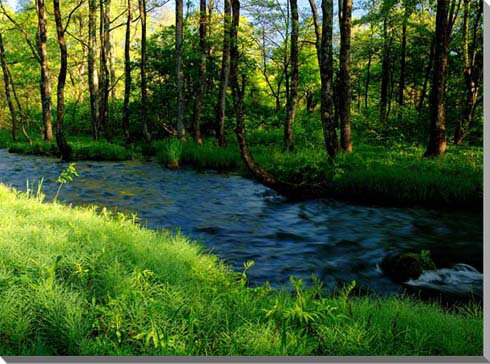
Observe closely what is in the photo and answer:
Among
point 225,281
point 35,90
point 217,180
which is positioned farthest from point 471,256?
point 35,90

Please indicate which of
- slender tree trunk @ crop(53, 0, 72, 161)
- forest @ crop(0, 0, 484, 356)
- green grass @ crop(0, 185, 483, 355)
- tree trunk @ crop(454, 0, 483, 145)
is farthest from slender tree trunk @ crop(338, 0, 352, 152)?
slender tree trunk @ crop(53, 0, 72, 161)

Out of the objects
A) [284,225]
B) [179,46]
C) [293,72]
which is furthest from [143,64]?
[284,225]

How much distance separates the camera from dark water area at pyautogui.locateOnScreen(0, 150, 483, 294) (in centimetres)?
579

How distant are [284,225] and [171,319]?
491 cm

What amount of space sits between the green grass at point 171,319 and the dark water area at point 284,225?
167 centimetres

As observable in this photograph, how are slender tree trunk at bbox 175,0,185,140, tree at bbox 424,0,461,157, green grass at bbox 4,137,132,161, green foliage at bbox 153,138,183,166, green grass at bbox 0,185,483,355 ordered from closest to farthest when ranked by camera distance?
green grass at bbox 0,185,483,355 < tree at bbox 424,0,461,157 < green foliage at bbox 153,138,183,166 < green grass at bbox 4,137,132,161 < slender tree trunk at bbox 175,0,185,140

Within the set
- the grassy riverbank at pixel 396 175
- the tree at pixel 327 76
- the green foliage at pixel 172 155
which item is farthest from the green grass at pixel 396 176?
the green foliage at pixel 172 155

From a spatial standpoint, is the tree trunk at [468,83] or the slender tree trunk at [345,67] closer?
the slender tree trunk at [345,67]

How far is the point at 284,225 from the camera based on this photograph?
7.86 meters

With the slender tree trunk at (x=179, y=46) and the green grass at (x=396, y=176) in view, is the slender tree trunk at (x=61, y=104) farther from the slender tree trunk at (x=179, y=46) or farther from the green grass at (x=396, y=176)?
the green grass at (x=396, y=176)

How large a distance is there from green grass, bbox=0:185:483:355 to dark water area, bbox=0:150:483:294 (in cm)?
167

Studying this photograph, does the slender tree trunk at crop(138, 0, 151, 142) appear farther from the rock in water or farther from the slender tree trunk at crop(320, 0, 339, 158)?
the rock in water

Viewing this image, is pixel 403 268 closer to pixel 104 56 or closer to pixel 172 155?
pixel 172 155

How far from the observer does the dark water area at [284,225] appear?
19.0 feet
